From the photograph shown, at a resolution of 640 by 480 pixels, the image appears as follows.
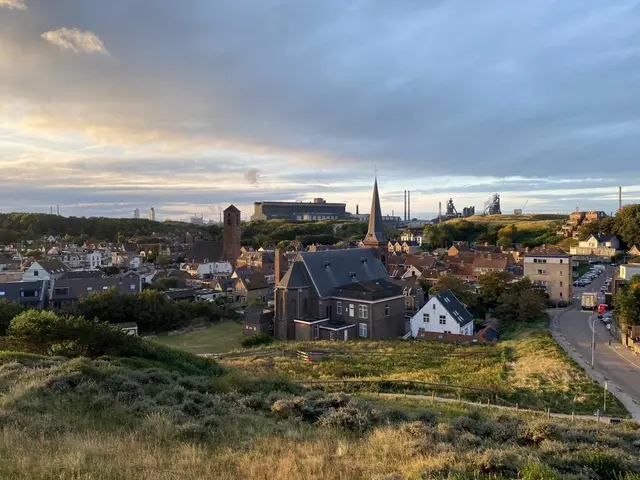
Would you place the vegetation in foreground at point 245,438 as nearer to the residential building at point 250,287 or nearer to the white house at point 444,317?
the white house at point 444,317

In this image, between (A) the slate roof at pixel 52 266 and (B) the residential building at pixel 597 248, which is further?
(B) the residential building at pixel 597 248

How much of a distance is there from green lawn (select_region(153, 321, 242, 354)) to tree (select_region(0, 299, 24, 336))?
409 inches

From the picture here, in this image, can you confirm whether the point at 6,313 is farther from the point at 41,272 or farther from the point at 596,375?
the point at 596,375

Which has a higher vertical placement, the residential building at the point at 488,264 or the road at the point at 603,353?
the residential building at the point at 488,264

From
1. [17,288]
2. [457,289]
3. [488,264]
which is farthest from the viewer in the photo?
[488,264]

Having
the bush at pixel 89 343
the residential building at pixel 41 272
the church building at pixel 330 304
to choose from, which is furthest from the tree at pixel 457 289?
the residential building at pixel 41 272

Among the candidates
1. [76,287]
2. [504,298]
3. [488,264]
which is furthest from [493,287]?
[76,287]

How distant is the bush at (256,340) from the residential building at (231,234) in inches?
1833

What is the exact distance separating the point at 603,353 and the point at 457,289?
1776cm

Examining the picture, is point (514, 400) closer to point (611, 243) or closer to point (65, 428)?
point (65, 428)

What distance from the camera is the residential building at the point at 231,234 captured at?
83.9m

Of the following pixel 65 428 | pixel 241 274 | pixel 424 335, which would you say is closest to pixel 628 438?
pixel 65 428

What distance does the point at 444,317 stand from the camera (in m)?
38.5

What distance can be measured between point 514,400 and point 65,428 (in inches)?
682
